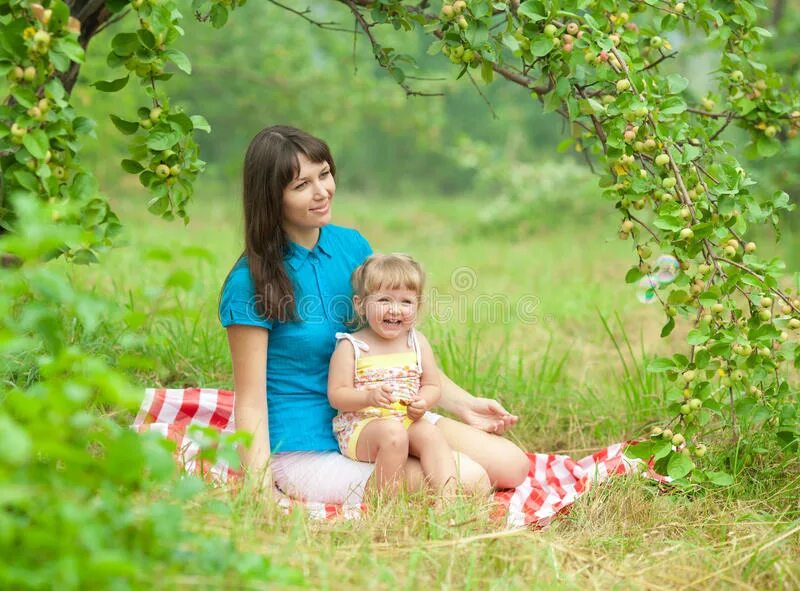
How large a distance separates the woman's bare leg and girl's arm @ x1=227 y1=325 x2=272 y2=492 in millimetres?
564

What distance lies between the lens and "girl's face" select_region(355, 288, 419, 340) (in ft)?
8.68

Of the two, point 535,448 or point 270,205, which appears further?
point 535,448

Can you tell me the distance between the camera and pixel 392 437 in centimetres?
251

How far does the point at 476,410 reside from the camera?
114 inches

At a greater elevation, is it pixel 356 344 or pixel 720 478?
pixel 356 344

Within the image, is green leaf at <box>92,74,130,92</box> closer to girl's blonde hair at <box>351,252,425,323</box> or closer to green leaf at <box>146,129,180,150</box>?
green leaf at <box>146,129,180,150</box>

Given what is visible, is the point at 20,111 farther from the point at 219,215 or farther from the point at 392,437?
the point at 219,215

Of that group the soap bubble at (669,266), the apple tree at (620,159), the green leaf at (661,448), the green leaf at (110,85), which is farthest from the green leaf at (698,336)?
the green leaf at (110,85)

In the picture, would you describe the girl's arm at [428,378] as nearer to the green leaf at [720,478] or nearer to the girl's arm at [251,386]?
the girl's arm at [251,386]

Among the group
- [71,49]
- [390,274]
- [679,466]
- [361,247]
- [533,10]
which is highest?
[533,10]

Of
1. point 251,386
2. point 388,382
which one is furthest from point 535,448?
point 251,386

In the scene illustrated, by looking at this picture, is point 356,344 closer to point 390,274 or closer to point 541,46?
point 390,274

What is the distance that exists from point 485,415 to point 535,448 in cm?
44

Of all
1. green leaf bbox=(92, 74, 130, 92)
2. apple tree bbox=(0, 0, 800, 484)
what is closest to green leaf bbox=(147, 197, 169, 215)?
apple tree bbox=(0, 0, 800, 484)
